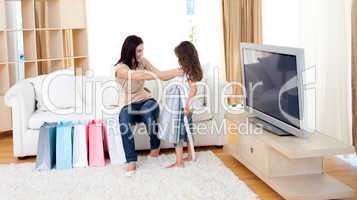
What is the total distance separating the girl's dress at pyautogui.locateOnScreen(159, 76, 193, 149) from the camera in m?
4.31

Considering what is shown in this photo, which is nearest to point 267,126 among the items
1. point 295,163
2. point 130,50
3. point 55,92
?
point 295,163

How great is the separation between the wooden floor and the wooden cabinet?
3.07ft

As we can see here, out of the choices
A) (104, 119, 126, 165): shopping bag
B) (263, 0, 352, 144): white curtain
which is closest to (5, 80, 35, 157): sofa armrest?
(104, 119, 126, 165): shopping bag

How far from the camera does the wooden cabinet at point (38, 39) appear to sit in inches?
217

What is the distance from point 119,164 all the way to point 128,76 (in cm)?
79

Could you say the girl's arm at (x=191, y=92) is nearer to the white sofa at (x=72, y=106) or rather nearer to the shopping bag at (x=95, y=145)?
the white sofa at (x=72, y=106)

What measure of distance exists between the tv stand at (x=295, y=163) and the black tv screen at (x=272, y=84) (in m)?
0.18

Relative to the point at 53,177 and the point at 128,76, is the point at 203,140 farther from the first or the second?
the point at 53,177

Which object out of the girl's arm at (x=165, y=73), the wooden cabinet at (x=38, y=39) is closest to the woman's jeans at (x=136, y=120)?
the girl's arm at (x=165, y=73)

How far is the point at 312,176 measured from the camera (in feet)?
12.3

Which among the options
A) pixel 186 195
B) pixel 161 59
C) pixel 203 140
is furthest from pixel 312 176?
pixel 161 59

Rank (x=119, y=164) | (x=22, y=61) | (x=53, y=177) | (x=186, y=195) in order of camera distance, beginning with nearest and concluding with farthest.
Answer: (x=186, y=195)
(x=53, y=177)
(x=119, y=164)
(x=22, y=61)

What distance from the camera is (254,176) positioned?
13.4ft

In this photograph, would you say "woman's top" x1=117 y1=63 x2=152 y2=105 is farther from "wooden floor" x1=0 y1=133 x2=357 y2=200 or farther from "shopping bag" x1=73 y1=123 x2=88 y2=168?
"wooden floor" x1=0 y1=133 x2=357 y2=200
